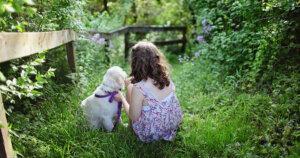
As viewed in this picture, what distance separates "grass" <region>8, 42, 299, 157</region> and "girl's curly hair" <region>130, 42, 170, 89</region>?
69cm

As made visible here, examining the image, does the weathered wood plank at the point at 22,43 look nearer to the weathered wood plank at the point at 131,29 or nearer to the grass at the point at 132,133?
the grass at the point at 132,133

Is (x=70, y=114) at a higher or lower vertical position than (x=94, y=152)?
higher

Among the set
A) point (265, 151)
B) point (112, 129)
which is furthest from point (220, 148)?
point (112, 129)

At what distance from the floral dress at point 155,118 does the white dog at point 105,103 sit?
306 millimetres

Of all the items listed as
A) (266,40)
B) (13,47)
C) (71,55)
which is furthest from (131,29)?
(13,47)

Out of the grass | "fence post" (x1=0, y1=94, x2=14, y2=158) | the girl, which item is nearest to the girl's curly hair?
the girl

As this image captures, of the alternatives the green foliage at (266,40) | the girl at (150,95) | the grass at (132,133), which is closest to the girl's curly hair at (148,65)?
the girl at (150,95)

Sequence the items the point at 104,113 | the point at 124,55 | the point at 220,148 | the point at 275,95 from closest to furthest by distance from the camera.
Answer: the point at 220,148 < the point at 104,113 < the point at 275,95 < the point at 124,55

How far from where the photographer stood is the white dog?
2.43 m

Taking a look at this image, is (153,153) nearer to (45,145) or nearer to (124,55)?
(45,145)

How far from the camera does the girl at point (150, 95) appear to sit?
225 centimetres

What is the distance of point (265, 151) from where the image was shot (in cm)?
204

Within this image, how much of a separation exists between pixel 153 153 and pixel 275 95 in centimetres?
188

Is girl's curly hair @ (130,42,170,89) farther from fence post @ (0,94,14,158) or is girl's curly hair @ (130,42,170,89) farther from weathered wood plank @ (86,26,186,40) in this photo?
weathered wood plank @ (86,26,186,40)
